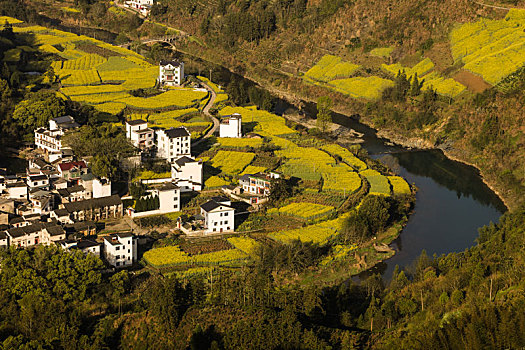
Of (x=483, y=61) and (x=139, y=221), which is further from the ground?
(x=483, y=61)

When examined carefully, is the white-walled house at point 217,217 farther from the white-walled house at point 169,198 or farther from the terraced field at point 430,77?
the terraced field at point 430,77

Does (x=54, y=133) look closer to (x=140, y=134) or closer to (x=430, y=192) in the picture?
(x=140, y=134)

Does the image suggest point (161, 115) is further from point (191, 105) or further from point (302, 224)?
point (302, 224)

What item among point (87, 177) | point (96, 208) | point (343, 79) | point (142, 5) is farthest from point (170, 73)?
point (142, 5)

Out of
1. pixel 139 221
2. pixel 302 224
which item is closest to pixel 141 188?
pixel 139 221

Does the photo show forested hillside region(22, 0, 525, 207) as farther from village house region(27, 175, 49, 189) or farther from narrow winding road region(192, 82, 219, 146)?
village house region(27, 175, 49, 189)

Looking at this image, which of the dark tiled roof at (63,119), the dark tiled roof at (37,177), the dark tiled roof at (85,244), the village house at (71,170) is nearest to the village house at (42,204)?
the dark tiled roof at (37,177)

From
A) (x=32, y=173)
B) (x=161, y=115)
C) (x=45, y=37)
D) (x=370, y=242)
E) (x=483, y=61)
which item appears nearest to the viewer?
(x=370, y=242)
